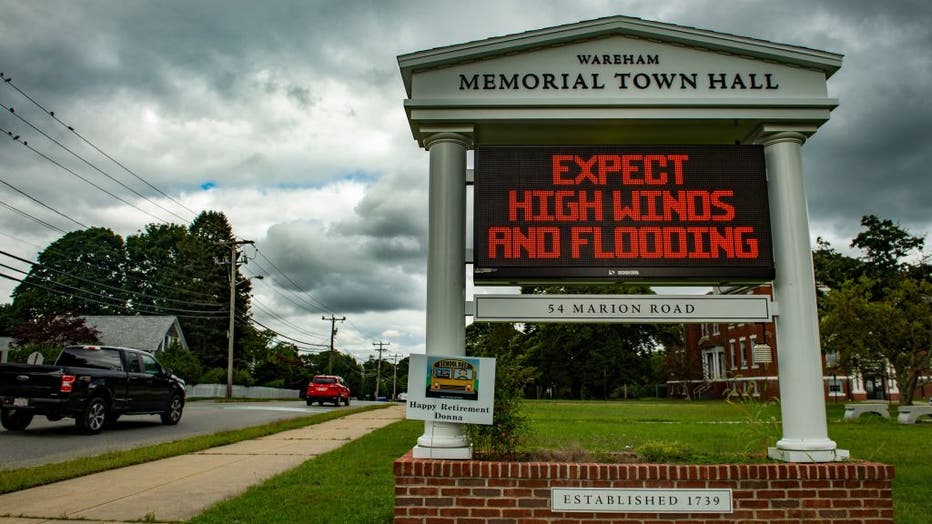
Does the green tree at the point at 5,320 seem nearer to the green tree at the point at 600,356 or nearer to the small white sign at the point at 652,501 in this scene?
the green tree at the point at 600,356

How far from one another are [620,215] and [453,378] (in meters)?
2.10

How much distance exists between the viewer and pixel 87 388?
12773 mm

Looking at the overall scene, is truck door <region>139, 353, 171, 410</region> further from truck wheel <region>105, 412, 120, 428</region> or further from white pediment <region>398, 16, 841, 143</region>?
white pediment <region>398, 16, 841, 143</region>

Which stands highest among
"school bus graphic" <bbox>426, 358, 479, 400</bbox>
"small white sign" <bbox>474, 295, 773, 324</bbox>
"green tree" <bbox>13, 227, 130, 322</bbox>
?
"green tree" <bbox>13, 227, 130, 322</bbox>

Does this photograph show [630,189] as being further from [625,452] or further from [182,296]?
[182,296]

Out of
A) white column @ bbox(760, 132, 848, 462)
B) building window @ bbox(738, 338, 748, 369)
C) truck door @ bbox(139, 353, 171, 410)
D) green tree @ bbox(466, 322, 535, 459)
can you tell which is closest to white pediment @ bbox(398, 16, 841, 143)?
white column @ bbox(760, 132, 848, 462)

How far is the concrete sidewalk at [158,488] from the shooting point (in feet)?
20.0

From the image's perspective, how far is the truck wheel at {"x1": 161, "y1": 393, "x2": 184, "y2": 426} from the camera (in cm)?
1581

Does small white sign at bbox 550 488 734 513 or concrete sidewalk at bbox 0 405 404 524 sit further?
concrete sidewalk at bbox 0 405 404 524

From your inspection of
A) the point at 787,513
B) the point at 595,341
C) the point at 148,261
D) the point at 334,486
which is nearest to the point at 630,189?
the point at 787,513

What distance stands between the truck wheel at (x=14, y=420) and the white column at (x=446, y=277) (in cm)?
1056

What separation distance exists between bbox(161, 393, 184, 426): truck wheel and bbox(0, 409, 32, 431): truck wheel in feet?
9.82

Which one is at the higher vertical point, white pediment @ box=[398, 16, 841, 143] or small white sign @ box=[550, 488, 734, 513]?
white pediment @ box=[398, 16, 841, 143]

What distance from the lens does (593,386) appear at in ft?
178
